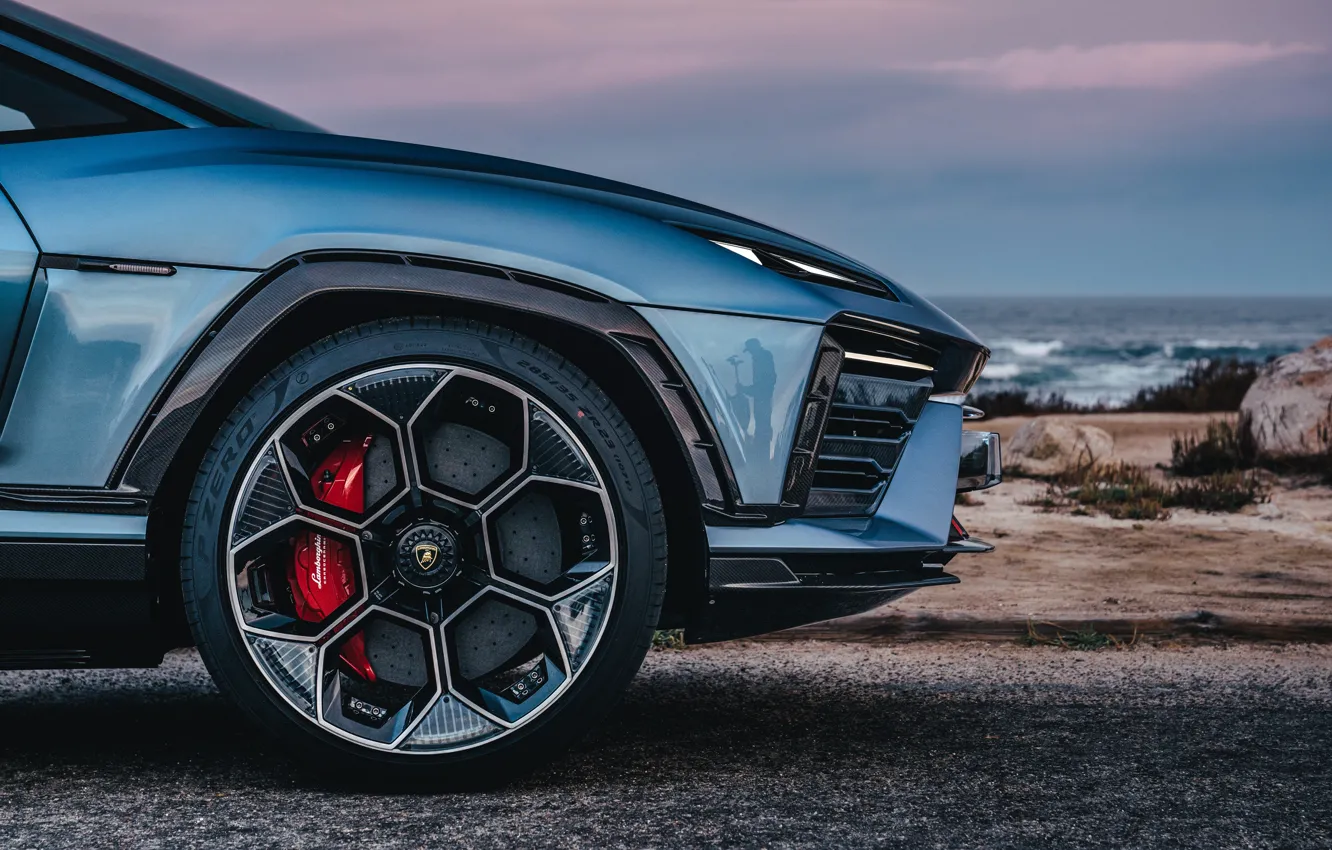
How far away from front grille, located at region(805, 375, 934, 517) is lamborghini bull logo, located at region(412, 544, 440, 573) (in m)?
0.72

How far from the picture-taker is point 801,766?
2.52 meters

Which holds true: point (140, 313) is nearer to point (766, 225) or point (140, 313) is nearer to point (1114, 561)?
point (766, 225)

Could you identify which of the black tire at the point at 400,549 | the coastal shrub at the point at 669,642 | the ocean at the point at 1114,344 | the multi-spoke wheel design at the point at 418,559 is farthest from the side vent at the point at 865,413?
the ocean at the point at 1114,344

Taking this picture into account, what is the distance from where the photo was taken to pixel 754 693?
325 cm

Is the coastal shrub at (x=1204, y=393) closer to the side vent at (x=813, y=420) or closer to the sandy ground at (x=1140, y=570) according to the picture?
the sandy ground at (x=1140, y=570)

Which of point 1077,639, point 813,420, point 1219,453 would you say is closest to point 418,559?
point 813,420

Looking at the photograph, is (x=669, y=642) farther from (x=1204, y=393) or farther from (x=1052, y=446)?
(x=1204, y=393)

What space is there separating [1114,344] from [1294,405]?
43.6 meters

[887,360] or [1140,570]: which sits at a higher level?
[887,360]

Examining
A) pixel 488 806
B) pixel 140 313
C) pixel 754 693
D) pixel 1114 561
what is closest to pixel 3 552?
pixel 140 313

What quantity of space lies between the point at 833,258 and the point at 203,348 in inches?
49.6

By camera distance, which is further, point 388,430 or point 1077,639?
point 1077,639

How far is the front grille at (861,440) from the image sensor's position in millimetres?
2393

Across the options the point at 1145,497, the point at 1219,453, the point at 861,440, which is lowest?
the point at 1145,497
